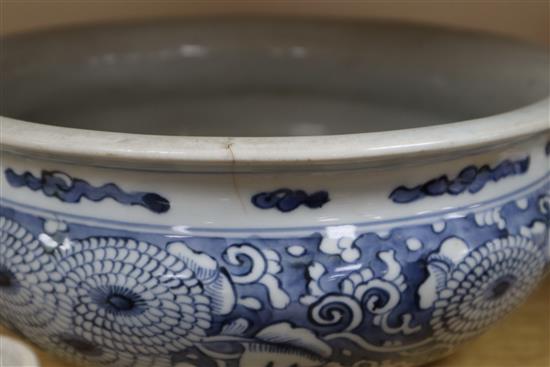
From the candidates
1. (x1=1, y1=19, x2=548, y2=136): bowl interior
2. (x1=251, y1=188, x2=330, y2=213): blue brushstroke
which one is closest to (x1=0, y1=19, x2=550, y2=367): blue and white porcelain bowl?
(x1=251, y1=188, x2=330, y2=213): blue brushstroke

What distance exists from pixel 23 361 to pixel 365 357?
0.49ft

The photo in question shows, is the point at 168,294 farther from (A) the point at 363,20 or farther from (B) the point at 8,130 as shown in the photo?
(A) the point at 363,20

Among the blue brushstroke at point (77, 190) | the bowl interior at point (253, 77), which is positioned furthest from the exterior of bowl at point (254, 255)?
the bowl interior at point (253, 77)

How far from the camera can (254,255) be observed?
0.34 metres

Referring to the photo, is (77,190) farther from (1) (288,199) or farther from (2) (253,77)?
(2) (253,77)

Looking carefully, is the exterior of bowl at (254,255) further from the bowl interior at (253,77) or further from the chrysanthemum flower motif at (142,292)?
the bowl interior at (253,77)

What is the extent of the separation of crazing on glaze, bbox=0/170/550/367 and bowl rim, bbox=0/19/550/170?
0.12ft

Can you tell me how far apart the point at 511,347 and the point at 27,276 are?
0.89ft

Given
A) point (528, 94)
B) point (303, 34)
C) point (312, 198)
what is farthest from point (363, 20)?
point (312, 198)

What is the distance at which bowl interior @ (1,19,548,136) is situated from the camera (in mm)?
585

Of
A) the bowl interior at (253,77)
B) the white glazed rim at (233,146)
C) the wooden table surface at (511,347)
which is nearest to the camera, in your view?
the white glazed rim at (233,146)

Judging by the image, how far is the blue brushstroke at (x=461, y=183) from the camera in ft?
1.15

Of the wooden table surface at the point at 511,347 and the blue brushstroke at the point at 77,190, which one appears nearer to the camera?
the blue brushstroke at the point at 77,190

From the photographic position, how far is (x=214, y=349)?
35cm
